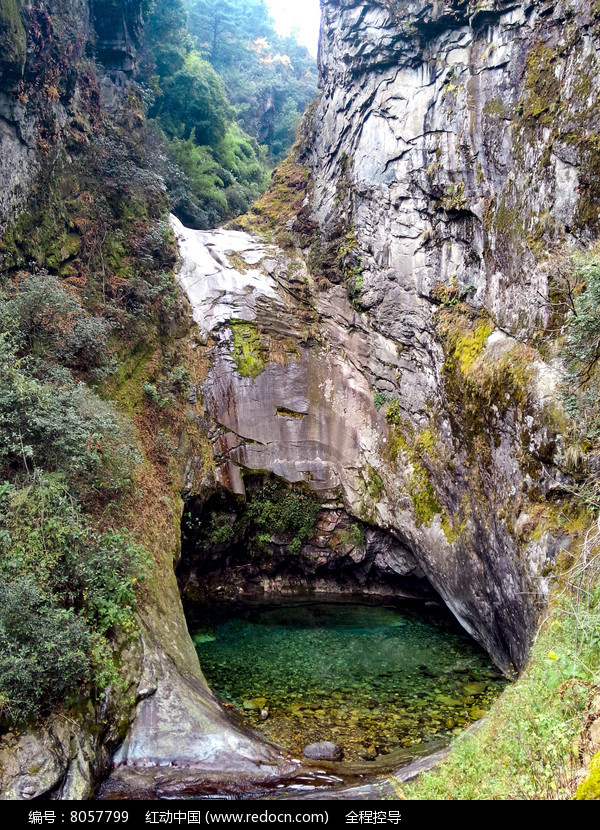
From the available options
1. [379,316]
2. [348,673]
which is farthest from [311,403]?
[348,673]

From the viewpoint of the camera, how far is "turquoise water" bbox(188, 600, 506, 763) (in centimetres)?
827

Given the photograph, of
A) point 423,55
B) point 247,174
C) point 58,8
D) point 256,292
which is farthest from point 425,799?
point 247,174

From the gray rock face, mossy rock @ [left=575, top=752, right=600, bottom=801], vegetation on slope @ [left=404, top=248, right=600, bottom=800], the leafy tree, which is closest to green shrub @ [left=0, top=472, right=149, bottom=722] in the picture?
vegetation on slope @ [left=404, top=248, right=600, bottom=800]

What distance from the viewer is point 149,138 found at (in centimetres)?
1675

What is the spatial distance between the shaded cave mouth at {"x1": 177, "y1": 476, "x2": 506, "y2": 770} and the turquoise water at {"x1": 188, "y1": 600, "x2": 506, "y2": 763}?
0.03 m

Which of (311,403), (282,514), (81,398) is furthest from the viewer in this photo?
(311,403)

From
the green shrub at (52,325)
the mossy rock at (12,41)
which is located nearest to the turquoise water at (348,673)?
the green shrub at (52,325)

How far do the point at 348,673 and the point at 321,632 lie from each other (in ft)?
7.65

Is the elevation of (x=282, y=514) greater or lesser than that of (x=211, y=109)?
lesser

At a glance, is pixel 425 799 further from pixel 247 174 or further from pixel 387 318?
pixel 247 174

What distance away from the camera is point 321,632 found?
1256 centimetres

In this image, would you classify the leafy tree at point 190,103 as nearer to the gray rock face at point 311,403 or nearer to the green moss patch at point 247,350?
the gray rock face at point 311,403
